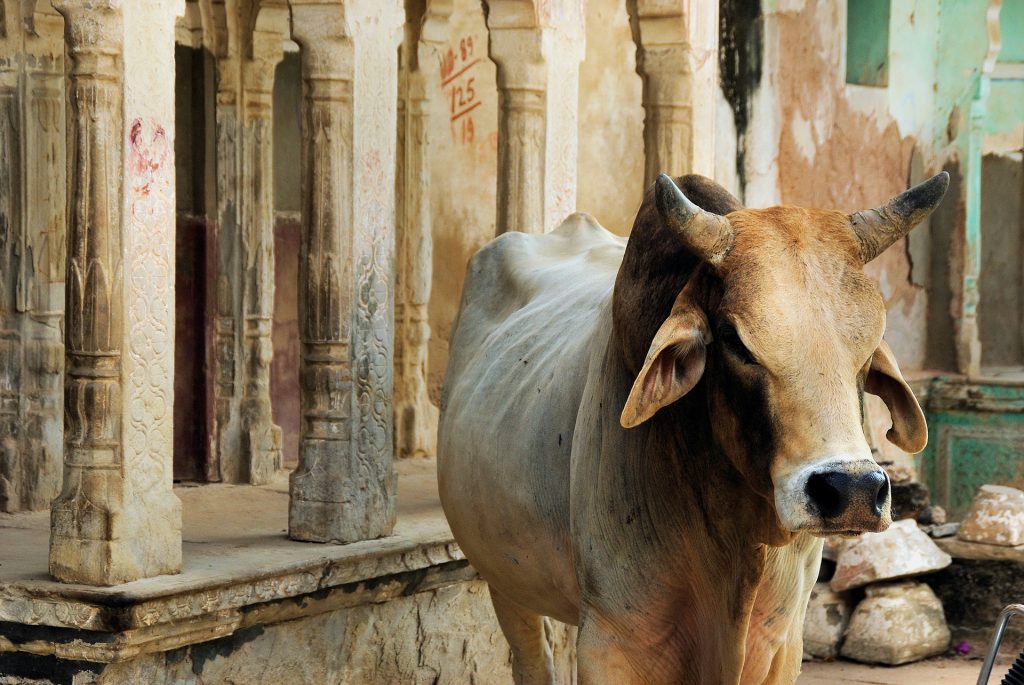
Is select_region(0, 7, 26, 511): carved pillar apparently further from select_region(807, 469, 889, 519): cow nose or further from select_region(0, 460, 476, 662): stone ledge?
select_region(807, 469, 889, 519): cow nose

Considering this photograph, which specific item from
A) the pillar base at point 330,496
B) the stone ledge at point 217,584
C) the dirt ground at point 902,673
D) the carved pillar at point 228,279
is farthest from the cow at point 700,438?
the carved pillar at point 228,279

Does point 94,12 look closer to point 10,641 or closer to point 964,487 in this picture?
point 10,641

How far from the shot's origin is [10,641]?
600 centimetres

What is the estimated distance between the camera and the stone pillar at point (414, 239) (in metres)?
10.6

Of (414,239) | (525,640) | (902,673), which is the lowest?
(902,673)

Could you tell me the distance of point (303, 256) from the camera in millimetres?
7105

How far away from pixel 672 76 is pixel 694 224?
6114 mm

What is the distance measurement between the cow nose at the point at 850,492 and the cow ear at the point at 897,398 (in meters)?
0.51

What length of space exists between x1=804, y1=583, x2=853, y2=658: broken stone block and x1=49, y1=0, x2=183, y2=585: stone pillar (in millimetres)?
4695

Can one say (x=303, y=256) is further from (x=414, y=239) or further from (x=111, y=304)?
(x=414, y=239)

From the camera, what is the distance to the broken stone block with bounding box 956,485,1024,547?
→ 978 cm

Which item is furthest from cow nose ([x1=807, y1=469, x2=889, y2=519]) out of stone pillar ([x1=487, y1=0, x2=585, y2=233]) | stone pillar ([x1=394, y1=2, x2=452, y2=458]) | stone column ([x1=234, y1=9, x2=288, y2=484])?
stone pillar ([x1=394, y1=2, x2=452, y2=458])

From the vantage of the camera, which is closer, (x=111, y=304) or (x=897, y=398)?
(x=897, y=398)

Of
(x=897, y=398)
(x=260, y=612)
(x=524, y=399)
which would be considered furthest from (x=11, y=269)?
(x=897, y=398)
